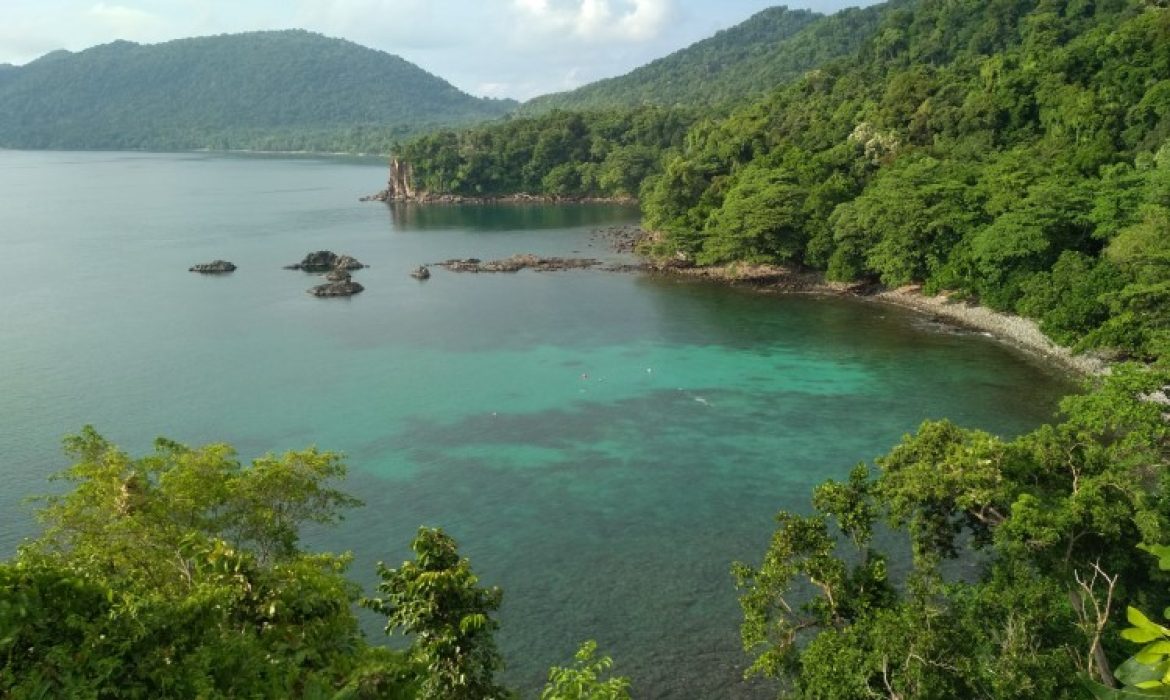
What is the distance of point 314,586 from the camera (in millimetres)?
12562

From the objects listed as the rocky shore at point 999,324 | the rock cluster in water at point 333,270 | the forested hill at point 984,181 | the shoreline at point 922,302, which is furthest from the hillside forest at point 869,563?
the rock cluster in water at point 333,270

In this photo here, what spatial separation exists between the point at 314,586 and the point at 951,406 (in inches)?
1269

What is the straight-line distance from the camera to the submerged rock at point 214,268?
73438 millimetres

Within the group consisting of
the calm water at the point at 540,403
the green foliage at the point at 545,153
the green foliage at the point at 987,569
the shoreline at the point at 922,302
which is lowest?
the calm water at the point at 540,403

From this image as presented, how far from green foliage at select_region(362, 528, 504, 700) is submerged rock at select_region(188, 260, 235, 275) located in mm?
67699

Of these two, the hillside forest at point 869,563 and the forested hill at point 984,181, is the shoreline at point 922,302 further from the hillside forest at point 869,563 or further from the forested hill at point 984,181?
the hillside forest at point 869,563

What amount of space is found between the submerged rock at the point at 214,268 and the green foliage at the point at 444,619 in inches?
2665

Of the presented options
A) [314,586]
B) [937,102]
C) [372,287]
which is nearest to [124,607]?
[314,586]

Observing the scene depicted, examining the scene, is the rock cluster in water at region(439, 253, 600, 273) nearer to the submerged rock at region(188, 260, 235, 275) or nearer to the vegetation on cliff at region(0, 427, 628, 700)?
the submerged rock at region(188, 260, 235, 275)

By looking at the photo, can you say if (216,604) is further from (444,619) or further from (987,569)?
(987,569)

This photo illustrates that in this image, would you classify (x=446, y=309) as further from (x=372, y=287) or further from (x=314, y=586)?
(x=314, y=586)

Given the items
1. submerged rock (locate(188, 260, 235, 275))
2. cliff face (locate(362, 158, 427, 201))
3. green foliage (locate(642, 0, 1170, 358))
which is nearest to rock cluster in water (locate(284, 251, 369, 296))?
submerged rock (locate(188, 260, 235, 275))

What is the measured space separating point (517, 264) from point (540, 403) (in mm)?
38057

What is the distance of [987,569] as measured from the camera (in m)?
20.5
